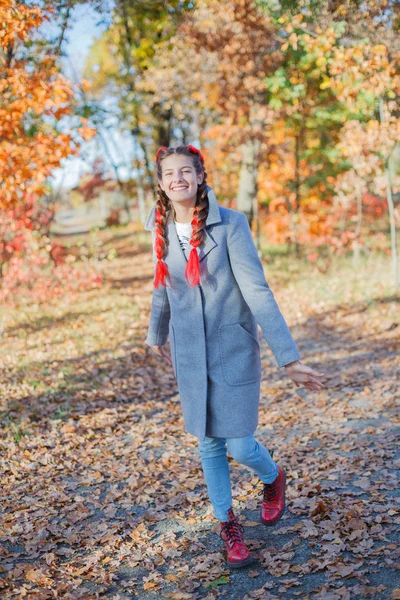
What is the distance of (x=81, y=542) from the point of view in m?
3.80

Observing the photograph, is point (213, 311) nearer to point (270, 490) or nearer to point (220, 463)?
point (220, 463)

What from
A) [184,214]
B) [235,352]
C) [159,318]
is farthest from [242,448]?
[184,214]

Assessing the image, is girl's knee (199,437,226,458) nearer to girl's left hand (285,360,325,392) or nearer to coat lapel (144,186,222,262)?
girl's left hand (285,360,325,392)

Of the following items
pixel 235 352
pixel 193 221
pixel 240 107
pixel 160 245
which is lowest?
pixel 235 352

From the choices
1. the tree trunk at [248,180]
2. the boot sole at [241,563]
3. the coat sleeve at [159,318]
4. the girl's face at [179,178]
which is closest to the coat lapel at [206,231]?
the girl's face at [179,178]

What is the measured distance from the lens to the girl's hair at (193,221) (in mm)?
3021

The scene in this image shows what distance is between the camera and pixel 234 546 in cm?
330

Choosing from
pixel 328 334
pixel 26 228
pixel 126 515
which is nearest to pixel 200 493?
pixel 126 515

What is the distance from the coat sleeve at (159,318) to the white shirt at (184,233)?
0.37 m

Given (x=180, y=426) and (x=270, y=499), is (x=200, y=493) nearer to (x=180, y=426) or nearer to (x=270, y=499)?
(x=270, y=499)

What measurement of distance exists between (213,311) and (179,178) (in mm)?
723

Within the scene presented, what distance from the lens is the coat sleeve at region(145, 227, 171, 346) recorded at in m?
3.46

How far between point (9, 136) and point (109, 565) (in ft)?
19.7

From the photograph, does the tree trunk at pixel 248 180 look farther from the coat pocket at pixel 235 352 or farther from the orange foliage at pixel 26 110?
the coat pocket at pixel 235 352
